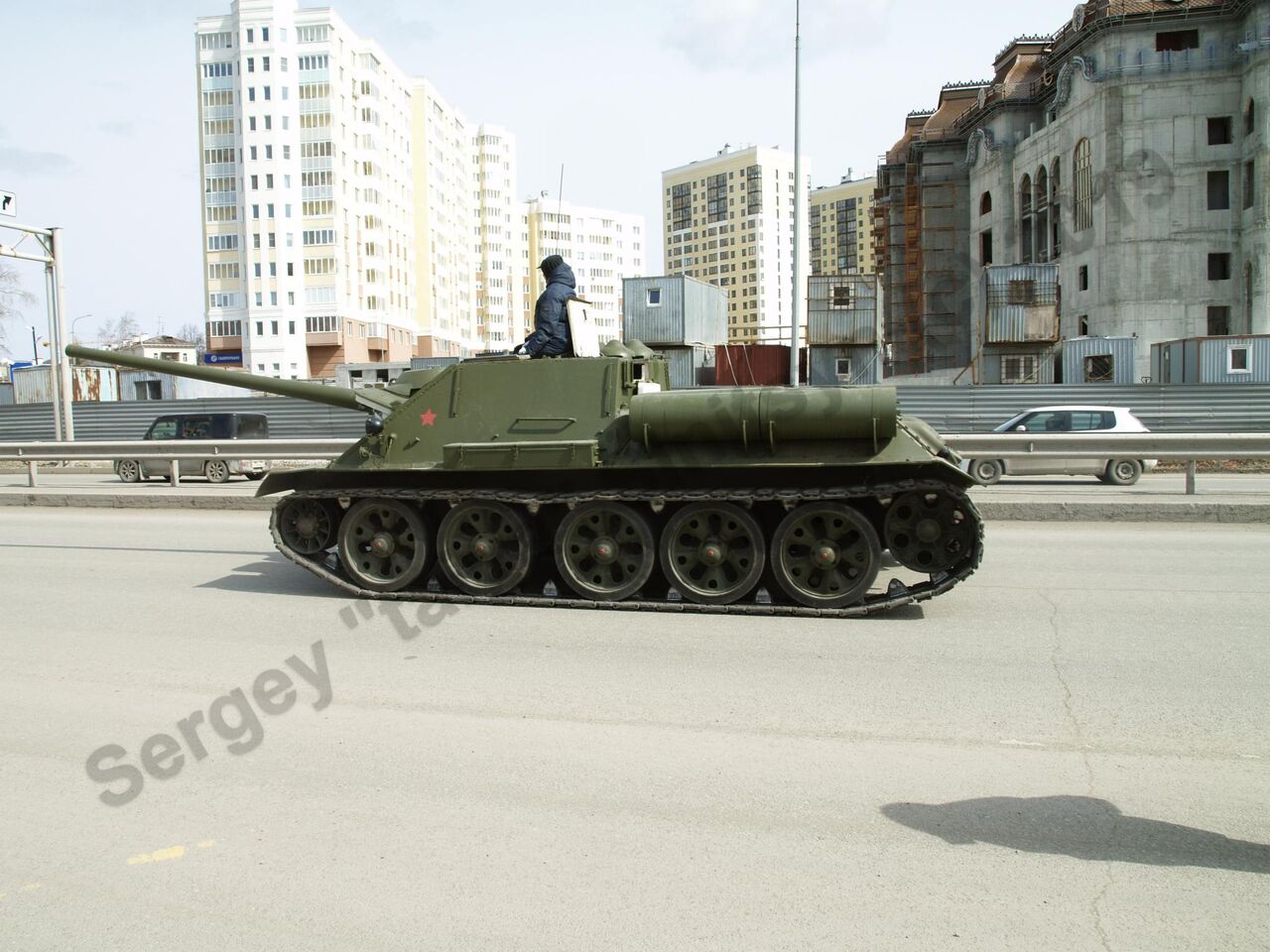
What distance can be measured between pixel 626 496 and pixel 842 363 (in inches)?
1601

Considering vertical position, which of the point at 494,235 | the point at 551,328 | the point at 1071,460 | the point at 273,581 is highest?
the point at 494,235

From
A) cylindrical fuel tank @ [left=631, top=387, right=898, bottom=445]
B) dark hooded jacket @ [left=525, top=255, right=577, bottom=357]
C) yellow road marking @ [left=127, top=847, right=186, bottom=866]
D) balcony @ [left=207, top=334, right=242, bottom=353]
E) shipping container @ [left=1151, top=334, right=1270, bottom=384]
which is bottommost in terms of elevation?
yellow road marking @ [left=127, top=847, right=186, bottom=866]

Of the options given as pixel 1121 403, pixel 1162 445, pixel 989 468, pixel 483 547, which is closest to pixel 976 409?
pixel 1121 403

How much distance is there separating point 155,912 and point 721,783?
92.1 inches

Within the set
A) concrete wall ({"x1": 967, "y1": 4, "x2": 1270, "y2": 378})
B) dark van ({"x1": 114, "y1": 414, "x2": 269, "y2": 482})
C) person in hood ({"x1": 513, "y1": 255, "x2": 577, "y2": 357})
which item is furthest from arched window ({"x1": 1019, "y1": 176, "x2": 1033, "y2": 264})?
person in hood ({"x1": 513, "y1": 255, "x2": 577, "y2": 357})

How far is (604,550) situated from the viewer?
8562 millimetres

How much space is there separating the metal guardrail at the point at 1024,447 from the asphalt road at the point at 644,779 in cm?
669

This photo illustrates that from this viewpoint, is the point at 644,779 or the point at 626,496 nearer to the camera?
the point at 644,779

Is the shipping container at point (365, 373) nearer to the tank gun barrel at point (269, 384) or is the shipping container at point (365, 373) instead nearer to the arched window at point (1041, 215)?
the tank gun barrel at point (269, 384)

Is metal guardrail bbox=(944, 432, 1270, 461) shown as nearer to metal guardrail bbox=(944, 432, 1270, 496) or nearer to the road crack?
metal guardrail bbox=(944, 432, 1270, 496)

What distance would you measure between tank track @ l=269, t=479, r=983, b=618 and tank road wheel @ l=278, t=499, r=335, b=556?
115mm

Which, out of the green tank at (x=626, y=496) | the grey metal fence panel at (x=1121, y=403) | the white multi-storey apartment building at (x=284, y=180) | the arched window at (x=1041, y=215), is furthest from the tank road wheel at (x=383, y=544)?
the white multi-storey apartment building at (x=284, y=180)

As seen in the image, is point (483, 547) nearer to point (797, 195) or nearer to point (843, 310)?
point (797, 195)

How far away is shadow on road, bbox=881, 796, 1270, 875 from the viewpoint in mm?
4031
